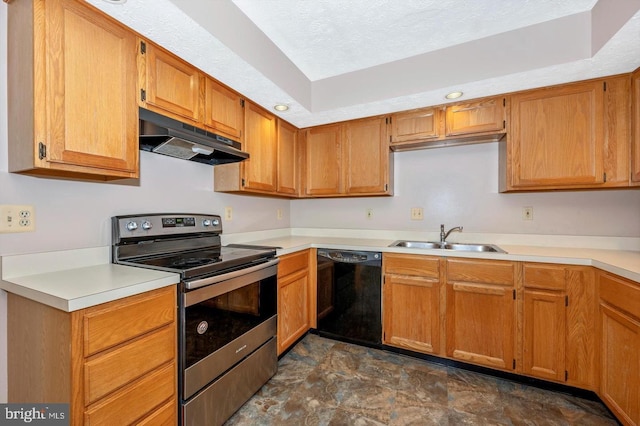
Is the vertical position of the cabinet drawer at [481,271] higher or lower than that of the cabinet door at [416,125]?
lower

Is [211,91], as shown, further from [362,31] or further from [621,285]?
[621,285]

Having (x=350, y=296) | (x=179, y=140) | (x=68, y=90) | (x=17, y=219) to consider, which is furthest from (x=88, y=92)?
(x=350, y=296)

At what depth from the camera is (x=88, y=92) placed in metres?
1.25

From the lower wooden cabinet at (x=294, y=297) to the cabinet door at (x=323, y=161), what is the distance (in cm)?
69

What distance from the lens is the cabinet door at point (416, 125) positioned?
2.32 m

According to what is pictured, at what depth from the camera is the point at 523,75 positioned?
180 cm

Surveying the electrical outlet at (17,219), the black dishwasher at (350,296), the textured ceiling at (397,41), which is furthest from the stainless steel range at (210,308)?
the textured ceiling at (397,41)

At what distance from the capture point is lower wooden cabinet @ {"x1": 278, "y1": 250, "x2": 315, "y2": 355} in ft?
7.06

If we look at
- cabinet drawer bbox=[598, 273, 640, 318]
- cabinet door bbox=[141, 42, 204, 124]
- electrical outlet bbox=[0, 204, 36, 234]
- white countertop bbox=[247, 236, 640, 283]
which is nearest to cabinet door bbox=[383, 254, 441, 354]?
white countertop bbox=[247, 236, 640, 283]

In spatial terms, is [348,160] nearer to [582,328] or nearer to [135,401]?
[582,328]

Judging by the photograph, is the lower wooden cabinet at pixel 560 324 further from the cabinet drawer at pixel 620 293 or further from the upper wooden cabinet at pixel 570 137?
the upper wooden cabinet at pixel 570 137

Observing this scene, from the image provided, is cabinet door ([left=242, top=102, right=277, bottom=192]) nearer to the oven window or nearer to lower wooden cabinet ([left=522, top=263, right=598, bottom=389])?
the oven window

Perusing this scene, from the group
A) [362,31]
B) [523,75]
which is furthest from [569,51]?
[362,31]

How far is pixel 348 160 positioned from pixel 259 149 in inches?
33.8
